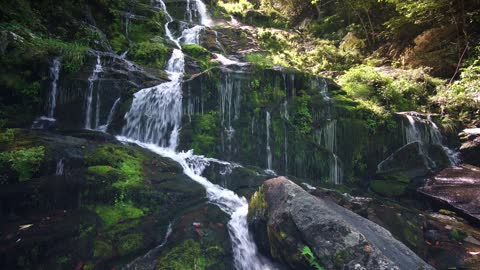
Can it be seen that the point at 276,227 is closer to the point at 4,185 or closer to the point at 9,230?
the point at 9,230

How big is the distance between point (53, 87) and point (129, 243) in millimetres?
5996

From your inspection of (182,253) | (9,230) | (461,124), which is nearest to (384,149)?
(461,124)

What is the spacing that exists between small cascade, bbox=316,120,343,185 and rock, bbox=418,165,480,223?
2.20 m

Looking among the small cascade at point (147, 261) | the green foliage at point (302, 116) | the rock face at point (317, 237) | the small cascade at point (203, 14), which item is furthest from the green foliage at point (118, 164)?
the small cascade at point (203, 14)

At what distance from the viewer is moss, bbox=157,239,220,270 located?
4668 mm

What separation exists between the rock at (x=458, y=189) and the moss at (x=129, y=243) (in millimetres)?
7187

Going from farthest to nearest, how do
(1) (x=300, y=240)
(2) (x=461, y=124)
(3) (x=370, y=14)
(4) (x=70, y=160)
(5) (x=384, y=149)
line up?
1. (3) (x=370, y=14)
2. (2) (x=461, y=124)
3. (5) (x=384, y=149)
4. (4) (x=70, y=160)
5. (1) (x=300, y=240)

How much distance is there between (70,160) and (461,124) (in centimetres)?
1228

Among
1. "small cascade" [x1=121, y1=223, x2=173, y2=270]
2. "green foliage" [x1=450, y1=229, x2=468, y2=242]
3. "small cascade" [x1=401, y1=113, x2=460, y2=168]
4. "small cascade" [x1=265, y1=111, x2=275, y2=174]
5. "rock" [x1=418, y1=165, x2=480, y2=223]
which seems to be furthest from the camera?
"small cascade" [x1=401, y1=113, x2=460, y2=168]

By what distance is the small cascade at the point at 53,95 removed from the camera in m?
8.21

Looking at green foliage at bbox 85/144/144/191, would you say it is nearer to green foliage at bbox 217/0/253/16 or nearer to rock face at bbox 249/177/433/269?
rock face at bbox 249/177/433/269

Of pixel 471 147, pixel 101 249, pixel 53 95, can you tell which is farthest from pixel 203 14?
pixel 101 249

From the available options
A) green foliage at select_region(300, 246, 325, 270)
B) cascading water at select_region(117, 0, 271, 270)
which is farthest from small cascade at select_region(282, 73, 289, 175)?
green foliage at select_region(300, 246, 325, 270)

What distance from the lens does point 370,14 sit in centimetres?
1773
